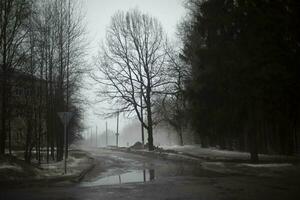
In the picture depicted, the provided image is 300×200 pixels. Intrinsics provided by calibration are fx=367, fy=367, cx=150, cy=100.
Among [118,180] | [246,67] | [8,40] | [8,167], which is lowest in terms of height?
[118,180]

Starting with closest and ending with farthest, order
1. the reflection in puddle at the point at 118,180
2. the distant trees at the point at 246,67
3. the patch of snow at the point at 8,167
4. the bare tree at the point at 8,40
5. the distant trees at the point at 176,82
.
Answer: the reflection in puddle at the point at 118,180, the patch of snow at the point at 8,167, the distant trees at the point at 246,67, the bare tree at the point at 8,40, the distant trees at the point at 176,82

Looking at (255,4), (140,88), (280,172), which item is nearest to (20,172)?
(280,172)

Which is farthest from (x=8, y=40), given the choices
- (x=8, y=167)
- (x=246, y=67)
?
(x=246, y=67)

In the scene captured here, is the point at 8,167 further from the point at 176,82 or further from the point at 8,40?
the point at 176,82

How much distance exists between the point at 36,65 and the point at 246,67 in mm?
12546

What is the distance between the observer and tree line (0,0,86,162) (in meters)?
19.6

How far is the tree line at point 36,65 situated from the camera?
19.6 meters

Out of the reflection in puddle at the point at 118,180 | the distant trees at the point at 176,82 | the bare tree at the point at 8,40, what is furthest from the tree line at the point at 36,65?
the distant trees at the point at 176,82

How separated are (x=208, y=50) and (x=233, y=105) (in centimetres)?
363

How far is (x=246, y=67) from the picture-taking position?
1978 centimetres

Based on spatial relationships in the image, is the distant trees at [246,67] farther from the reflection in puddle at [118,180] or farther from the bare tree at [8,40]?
the bare tree at [8,40]

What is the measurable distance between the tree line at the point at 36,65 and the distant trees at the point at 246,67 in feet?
31.1

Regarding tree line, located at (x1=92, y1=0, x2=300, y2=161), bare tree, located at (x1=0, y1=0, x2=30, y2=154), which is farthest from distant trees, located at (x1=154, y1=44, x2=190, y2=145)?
bare tree, located at (x1=0, y1=0, x2=30, y2=154)

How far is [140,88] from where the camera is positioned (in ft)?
140
